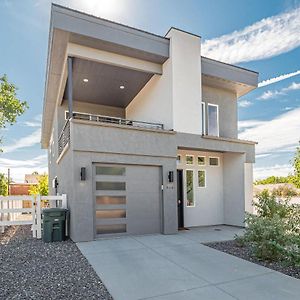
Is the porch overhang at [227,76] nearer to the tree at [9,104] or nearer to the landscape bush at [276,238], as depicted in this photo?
the landscape bush at [276,238]

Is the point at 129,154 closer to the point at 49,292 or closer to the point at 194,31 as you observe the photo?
the point at 49,292

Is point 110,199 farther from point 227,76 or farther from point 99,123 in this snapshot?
point 227,76

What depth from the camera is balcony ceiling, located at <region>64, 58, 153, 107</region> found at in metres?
9.66

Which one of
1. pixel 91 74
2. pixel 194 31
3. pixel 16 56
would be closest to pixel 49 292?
pixel 91 74

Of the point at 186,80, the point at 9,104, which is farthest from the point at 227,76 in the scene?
the point at 9,104

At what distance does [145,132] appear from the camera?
8.80 m

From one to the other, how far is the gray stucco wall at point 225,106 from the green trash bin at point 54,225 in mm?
7605

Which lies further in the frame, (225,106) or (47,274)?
(225,106)

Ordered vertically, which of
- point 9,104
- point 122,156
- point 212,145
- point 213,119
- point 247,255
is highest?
point 9,104

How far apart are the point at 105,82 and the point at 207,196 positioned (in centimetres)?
662

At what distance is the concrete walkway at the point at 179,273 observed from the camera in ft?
13.0

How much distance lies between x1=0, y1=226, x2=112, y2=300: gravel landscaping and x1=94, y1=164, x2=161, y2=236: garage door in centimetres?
138

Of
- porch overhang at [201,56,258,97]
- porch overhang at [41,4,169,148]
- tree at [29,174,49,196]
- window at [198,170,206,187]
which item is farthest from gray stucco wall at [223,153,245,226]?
tree at [29,174,49,196]

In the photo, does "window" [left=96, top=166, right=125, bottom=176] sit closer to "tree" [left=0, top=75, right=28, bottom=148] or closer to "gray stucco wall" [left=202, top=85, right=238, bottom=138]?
"gray stucco wall" [left=202, top=85, right=238, bottom=138]
